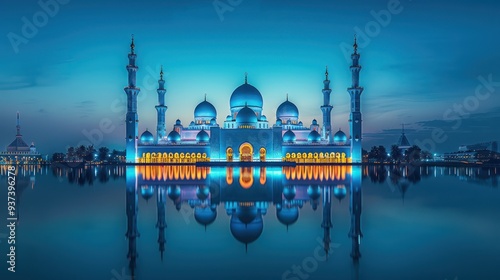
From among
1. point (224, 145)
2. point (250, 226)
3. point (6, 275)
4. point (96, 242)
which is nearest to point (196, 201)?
point (250, 226)

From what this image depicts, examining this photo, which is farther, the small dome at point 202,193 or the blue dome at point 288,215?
the small dome at point 202,193

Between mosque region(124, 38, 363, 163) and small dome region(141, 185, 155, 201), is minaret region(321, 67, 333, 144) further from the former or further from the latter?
Answer: small dome region(141, 185, 155, 201)

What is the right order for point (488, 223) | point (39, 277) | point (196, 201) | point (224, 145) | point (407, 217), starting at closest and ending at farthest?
1. point (39, 277)
2. point (488, 223)
3. point (407, 217)
4. point (196, 201)
5. point (224, 145)

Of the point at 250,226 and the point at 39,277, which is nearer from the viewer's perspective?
the point at 39,277

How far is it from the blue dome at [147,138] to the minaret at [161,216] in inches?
1133

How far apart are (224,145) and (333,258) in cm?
3426

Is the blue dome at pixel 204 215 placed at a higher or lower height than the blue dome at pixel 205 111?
lower

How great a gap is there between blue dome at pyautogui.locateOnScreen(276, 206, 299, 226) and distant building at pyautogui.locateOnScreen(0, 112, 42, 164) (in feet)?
241

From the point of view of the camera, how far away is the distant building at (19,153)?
7231 cm

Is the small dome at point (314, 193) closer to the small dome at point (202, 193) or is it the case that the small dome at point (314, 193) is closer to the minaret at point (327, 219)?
the minaret at point (327, 219)

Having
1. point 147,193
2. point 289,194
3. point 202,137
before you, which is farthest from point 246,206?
point 202,137

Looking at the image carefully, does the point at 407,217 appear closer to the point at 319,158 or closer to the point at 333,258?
the point at 333,258

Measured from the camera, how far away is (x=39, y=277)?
4.39m

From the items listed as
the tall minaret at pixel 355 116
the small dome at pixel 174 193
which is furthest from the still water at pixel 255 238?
the tall minaret at pixel 355 116
